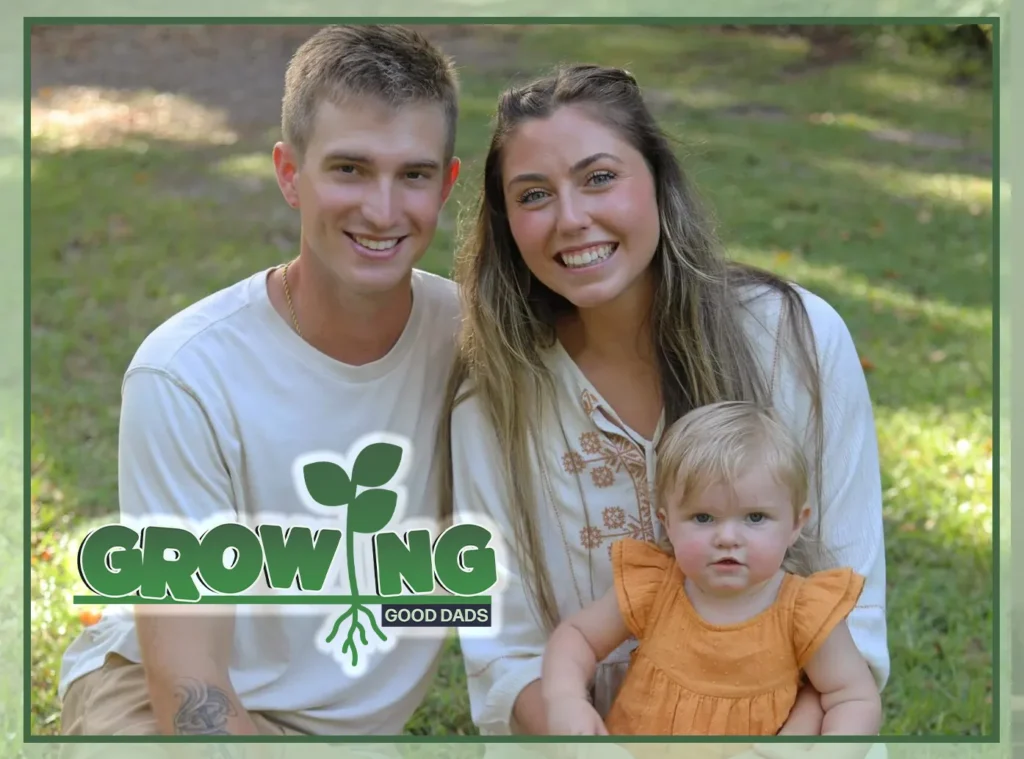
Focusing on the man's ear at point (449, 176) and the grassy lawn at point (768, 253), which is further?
the grassy lawn at point (768, 253)

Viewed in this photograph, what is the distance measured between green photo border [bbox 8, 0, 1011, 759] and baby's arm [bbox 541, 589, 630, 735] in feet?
0.41

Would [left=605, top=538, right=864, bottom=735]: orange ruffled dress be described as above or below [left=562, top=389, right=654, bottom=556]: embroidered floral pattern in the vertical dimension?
below

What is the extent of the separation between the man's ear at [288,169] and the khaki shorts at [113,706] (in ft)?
3.77

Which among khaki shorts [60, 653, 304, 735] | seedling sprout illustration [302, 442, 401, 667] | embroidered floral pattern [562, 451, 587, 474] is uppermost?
embroidered floral pattern [562, 451, 587, 474]

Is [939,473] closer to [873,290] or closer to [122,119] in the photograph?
[873,290]

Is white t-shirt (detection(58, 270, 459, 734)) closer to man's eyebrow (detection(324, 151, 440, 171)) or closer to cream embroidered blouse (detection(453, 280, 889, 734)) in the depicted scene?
cream embroidered blouse (detection(453, 280, 889, 734))

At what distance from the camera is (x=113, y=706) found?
288 cm

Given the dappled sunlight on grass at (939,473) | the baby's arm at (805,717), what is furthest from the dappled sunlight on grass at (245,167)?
the baby's arm at (805,717)

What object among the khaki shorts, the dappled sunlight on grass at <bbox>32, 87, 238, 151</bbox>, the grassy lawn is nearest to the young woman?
the khaki shorts

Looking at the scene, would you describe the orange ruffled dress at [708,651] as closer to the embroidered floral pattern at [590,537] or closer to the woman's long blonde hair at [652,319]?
the embroidered floral pattern at [590,537]

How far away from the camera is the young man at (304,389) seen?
8.84ft

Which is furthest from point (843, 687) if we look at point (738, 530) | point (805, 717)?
point (738, 530)

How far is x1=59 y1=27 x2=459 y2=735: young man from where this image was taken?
269 centimetres

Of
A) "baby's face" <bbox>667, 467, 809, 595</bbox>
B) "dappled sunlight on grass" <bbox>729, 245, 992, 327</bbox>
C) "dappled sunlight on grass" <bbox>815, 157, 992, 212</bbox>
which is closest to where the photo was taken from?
"baby's face" <bbox>667, 467, 809, 595</bbox>
